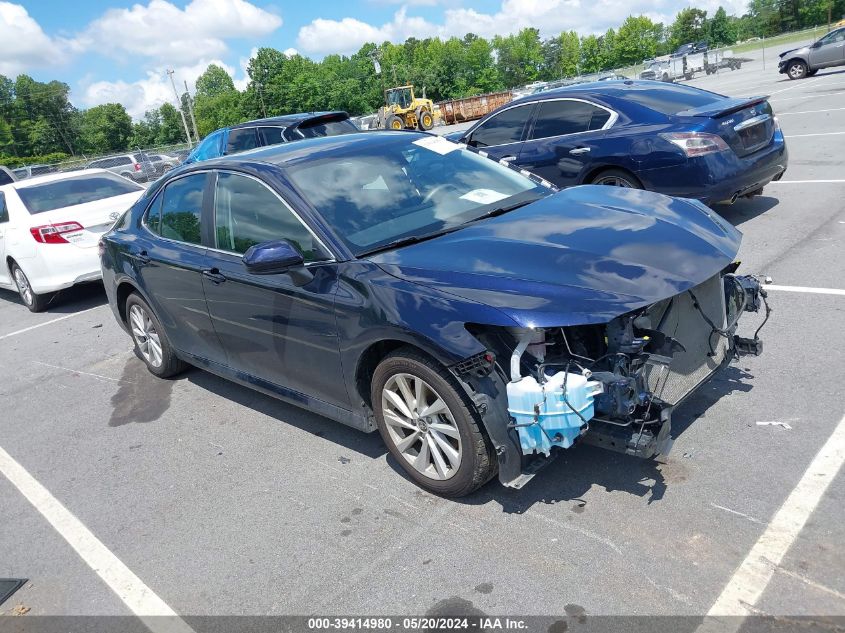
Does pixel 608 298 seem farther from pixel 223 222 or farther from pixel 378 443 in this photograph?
pixel 223 222

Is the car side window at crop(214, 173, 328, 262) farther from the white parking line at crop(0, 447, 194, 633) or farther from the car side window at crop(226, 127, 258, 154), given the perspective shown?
the car side window at crop(226, 127, 258, 154)

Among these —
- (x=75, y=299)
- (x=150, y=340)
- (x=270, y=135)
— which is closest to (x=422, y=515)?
(x=150, y=340)

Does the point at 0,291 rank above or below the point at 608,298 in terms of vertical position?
below

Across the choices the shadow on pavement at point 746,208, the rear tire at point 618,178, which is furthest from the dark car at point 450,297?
the shadow on pavement at point 746,208

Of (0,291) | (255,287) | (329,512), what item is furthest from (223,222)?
(0,291)

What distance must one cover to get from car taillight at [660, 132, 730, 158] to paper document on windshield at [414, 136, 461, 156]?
10.3 feet

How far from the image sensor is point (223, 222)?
457cm

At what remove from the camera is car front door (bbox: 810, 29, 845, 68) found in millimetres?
26547

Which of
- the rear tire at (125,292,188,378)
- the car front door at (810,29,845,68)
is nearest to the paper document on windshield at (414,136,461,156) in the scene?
the rear tire at (125,292,188,378)

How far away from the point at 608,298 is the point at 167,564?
2.46 m

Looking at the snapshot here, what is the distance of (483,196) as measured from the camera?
4.40m

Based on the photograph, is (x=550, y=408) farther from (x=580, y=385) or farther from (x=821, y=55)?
(x=821, y=55)

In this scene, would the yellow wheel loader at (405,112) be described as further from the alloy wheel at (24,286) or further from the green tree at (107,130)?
the green tree at (107,130)

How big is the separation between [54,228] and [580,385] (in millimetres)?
7629
